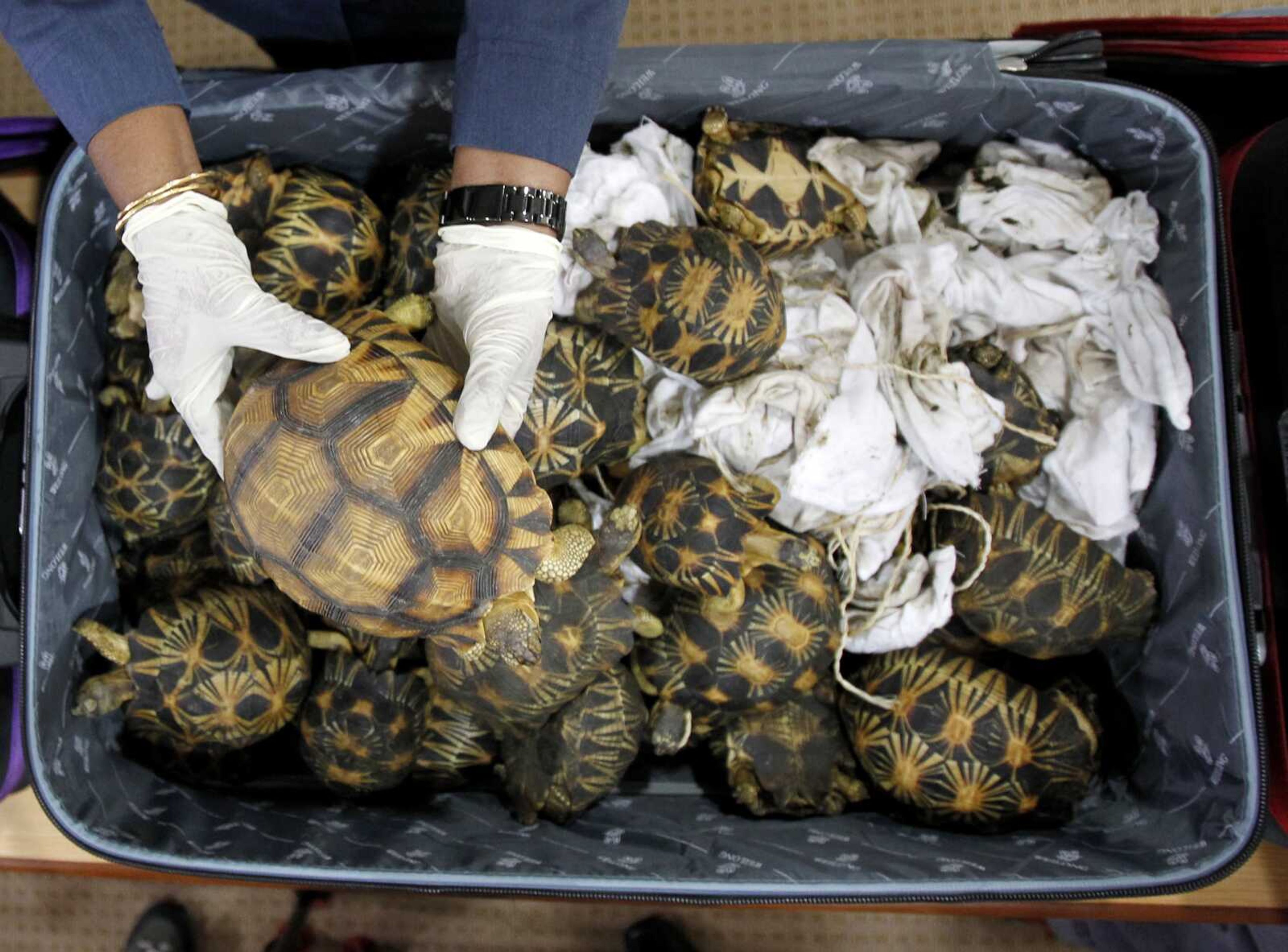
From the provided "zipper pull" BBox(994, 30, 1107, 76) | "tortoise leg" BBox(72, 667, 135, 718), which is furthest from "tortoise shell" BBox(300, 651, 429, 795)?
"zipper pull" BBox(994, 30, 1107, 76)

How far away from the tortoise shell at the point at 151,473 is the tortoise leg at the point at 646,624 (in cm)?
64

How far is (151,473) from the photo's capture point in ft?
4.08

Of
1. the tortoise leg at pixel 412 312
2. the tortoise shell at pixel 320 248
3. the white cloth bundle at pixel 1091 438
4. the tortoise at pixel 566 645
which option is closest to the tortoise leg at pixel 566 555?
the tortoise at pixel 566 645

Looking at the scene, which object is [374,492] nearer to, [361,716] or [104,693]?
[361,716]

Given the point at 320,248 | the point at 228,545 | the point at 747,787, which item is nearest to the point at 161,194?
the point at 320,248

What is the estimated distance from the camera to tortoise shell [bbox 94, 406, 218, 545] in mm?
1239

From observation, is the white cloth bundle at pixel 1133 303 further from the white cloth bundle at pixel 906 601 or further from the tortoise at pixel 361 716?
the tortoise at pixel 361 716

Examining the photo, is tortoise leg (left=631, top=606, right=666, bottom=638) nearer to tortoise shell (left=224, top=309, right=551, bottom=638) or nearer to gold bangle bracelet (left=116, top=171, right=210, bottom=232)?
tortoise shell (left=224, top=309, right=551, bottom=638)

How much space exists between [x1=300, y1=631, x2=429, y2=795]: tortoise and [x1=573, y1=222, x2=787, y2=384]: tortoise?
1.91ft

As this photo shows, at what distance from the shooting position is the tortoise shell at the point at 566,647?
118 cm

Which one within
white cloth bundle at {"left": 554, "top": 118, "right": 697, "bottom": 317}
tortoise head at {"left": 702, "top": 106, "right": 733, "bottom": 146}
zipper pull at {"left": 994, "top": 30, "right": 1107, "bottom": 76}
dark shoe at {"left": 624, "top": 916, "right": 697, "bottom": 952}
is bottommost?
dark shoe at {"left": 624, "top": 916, "right": 697, "bottom": 952}

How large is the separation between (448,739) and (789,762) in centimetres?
50

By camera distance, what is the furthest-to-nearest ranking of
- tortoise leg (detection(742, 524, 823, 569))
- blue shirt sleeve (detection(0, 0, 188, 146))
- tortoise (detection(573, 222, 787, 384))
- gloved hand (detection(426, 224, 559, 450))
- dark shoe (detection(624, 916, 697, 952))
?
dark shoe (detection(624, 916, 697, 952)) → tortoise leg (detection(742, 524, 823, 569)) → tortoise (detection(573, 222, 787, 384)) → gloved hand (detection(426, 224, 559, 450)) → blue shirt sleeve (detection(0, 0, 188, 146))

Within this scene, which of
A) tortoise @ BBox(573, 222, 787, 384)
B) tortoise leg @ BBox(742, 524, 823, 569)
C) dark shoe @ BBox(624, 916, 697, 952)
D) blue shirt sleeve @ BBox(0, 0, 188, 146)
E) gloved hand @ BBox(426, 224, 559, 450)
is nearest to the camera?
blue shirt sleeve @ BBox(0, 0, 188, 146)
